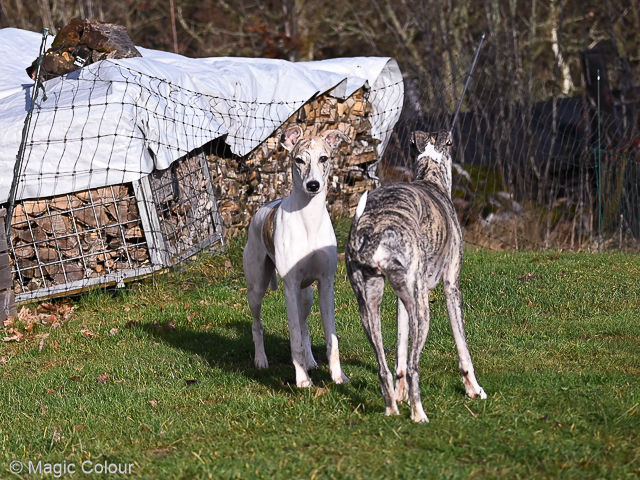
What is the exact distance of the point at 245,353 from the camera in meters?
6.29

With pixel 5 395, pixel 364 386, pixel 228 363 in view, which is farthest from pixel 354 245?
pixel 5 395

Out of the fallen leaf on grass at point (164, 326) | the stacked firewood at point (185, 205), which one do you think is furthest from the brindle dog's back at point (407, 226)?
the stacked firewood at point (185, 205)

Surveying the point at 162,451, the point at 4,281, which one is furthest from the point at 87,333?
the point at 162,451

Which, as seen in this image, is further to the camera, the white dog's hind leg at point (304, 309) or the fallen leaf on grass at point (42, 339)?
the fallen leaf on grass at point (42, 339)

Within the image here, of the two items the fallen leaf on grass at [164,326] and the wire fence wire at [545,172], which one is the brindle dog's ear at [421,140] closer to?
the fallen leaf on grass at [164,326]

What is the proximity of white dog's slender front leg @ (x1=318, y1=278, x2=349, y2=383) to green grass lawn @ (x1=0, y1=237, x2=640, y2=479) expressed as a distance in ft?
0.42

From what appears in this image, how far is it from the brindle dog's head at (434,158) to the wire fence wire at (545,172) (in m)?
5.85

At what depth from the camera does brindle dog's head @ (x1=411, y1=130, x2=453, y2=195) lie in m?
4.82

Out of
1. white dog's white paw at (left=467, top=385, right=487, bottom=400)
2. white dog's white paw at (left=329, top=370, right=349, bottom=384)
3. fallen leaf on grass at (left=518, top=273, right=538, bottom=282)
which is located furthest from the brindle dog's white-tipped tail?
fallen leaf on grass at (left=518, top=273, right=538, bottom=282)

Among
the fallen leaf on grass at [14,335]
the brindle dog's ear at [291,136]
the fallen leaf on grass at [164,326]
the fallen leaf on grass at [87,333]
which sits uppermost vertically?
the brindle dog's ear at [291,136]

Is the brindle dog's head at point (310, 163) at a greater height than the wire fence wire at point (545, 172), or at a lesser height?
greater

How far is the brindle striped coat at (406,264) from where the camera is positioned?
387cm

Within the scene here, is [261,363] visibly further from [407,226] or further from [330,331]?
[407,226]

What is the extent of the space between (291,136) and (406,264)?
1723 mm
